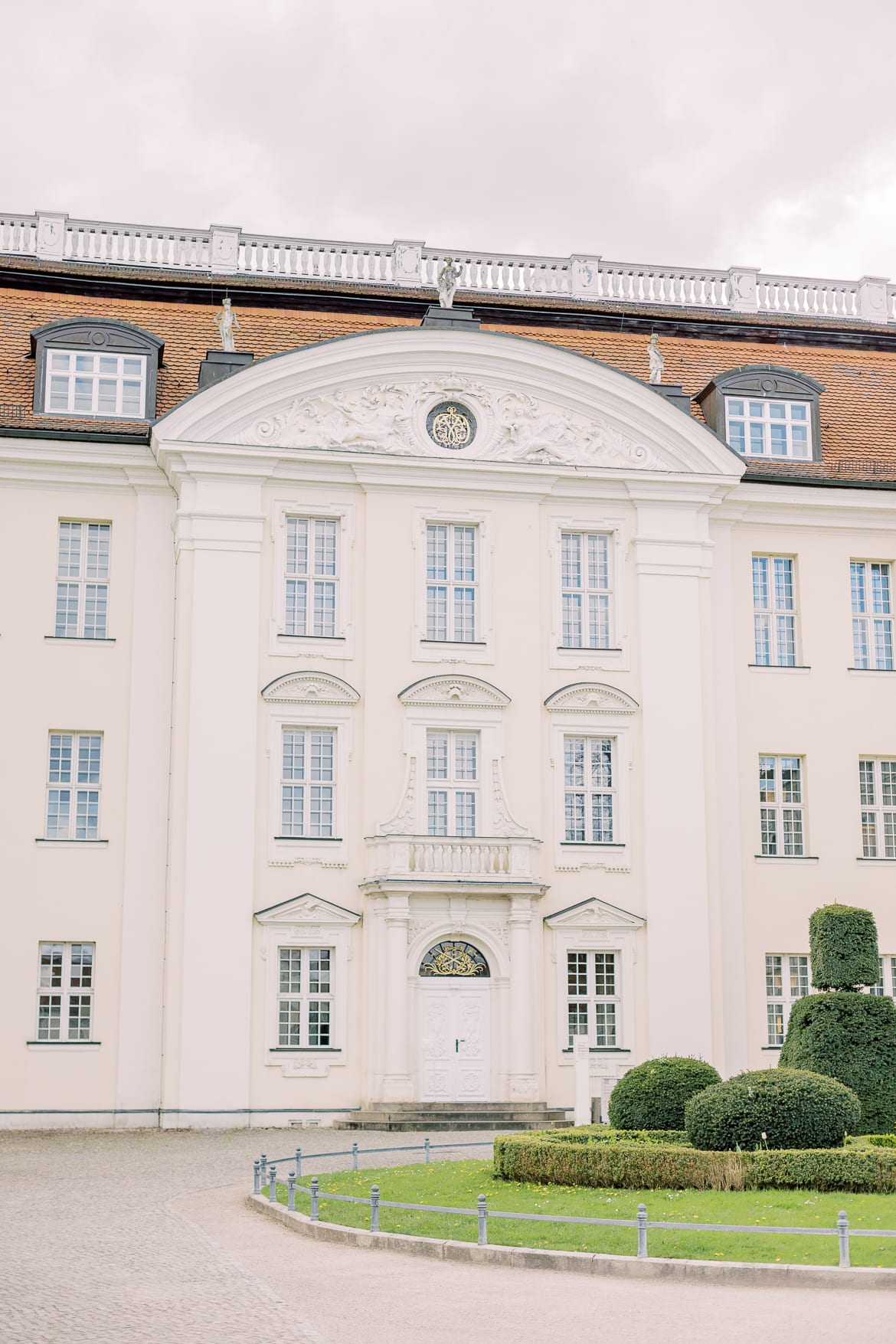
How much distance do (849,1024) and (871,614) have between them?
13964 millimetres

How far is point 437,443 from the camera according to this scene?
33188mm

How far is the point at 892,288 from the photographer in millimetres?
41031

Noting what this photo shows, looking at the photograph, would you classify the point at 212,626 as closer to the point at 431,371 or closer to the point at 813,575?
the point at 431,371

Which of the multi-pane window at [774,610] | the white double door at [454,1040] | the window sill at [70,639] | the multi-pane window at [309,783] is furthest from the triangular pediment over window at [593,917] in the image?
the window sill at [70,639]

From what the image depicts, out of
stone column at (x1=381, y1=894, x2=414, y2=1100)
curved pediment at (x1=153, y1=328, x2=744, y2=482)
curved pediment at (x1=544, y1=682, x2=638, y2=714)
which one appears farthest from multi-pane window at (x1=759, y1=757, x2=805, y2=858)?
stone column at (x1=381, y1=894, x2=414, y2=1100)

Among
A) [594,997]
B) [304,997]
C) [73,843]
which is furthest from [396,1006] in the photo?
[73,843]

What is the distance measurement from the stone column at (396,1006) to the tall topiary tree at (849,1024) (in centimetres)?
852

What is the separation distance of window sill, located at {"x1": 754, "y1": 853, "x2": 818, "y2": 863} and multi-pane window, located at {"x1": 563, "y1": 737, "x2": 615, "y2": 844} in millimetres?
3171

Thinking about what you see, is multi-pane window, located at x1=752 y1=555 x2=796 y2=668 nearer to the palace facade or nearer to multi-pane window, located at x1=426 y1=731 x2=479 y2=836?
the palace facade

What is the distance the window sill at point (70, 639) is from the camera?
31656mm

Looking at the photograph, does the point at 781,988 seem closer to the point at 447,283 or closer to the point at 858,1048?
the point at 858,1048

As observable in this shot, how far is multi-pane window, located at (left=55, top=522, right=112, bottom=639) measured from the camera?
32.0 m

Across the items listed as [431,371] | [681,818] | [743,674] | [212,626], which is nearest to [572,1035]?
[681,818]

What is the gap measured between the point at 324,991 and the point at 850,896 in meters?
10.7
